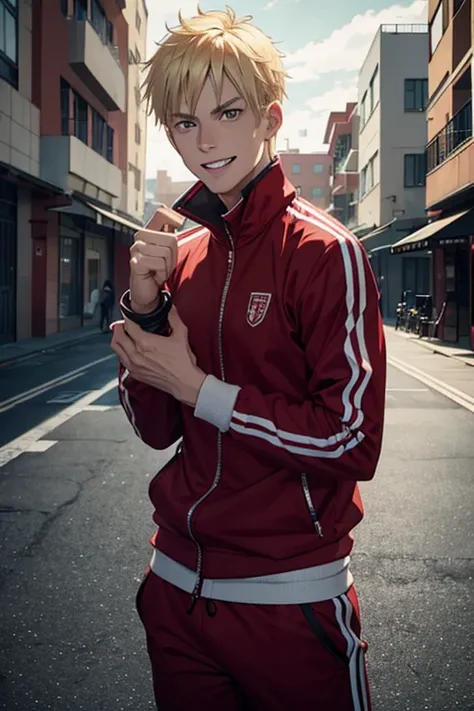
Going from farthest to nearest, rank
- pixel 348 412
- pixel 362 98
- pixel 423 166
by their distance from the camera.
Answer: pixel 362 98 < pixel 423 166 < pixel 348 412

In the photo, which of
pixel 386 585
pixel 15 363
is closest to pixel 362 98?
pixel 15 363

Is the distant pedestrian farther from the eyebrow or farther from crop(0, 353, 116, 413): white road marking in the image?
the eyebrow

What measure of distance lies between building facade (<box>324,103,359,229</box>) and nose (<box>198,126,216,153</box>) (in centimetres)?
5325

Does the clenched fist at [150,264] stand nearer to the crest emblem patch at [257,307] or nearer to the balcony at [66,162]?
the crest emblem patch at [257,307]

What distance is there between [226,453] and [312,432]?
225 millimetres

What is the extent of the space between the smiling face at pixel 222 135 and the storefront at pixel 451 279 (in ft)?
66.2

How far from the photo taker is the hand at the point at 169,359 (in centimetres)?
148

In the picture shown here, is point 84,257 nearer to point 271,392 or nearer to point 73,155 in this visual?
point 73,155

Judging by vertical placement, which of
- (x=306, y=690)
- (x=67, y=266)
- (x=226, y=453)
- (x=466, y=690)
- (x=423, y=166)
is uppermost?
(x=423, y=166)

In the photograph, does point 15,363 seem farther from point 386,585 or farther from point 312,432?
point 312,432

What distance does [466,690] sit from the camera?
300 centimetres

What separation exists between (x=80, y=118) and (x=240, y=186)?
29.0 metres

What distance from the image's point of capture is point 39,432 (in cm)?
848

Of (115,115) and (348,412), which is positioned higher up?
(115,115)
